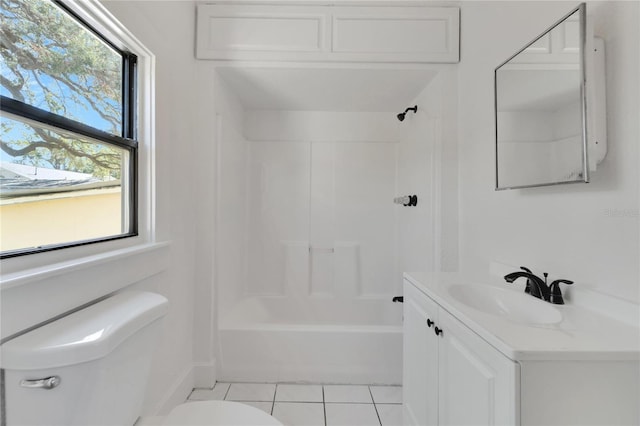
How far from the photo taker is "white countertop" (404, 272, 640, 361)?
0.66 meters

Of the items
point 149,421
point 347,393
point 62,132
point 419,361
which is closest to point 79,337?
point 149,421

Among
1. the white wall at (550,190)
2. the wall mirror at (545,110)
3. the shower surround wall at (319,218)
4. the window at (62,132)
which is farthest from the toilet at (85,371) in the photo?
the shower surround wall at (319,218)

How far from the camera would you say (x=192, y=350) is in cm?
179

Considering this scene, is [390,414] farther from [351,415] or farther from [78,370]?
[78,370]

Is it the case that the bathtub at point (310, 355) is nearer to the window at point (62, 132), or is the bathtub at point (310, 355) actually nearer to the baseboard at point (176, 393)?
the baseboard at point (176, 393)

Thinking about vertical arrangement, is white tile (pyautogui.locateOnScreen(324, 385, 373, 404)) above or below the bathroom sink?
below

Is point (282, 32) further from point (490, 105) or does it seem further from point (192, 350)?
point (192, 350)

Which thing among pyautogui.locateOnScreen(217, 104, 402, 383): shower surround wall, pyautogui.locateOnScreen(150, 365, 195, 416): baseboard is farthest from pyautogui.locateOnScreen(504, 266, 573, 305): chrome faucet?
pyautogui.locateOnScreen(150, 365, 195, 416): baseboard

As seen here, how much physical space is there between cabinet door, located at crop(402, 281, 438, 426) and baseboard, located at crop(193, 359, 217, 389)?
3.75 feet

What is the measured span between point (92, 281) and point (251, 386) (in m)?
1.28

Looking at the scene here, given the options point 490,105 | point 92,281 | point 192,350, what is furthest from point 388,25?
point 192,350

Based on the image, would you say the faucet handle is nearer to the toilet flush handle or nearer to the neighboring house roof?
the toilet flush handle

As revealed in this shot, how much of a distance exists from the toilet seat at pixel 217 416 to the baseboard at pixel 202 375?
2.84 feet

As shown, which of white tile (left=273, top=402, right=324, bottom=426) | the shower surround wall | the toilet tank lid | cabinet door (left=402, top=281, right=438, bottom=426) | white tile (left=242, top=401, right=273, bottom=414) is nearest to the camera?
the toilet tank lid
